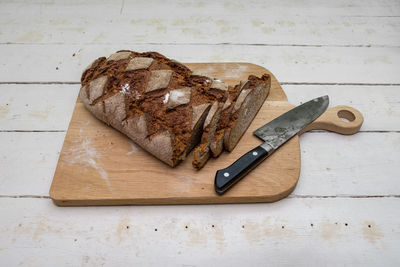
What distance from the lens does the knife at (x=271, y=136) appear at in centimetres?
176

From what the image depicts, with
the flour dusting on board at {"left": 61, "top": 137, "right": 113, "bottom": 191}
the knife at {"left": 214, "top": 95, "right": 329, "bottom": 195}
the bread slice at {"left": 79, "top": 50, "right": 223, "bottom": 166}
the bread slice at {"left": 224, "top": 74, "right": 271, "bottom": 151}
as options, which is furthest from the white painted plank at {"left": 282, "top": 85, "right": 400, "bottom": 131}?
the flour dusting on board at {"left": 61, "top": 137, "right": 113, "bottom": 191}

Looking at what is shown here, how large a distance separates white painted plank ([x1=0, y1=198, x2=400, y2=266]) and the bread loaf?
15.0 inches

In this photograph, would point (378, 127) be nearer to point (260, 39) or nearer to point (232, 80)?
point (232, 80)

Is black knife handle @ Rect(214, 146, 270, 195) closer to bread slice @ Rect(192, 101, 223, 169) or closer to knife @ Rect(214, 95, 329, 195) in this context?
knife @ Rect(214, 95, 329, 195)

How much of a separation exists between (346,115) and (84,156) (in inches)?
73.3

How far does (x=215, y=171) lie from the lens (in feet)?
6.12

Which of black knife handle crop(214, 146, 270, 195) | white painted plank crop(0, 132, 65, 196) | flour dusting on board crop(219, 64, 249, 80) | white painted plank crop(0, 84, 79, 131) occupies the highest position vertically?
flour dusting on board crop(219, 64, 249, 80)

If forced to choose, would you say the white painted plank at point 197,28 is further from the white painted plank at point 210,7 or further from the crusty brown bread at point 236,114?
the crusty brown bread at point 236,114

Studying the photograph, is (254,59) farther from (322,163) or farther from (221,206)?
(221,206)

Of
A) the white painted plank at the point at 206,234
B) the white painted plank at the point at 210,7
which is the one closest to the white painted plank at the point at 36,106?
the white painted plank at the point at 206,234

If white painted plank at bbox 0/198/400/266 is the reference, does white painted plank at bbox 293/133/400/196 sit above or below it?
above

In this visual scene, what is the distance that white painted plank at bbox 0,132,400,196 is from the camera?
1945 millimetres

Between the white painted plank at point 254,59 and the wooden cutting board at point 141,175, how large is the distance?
902 mm

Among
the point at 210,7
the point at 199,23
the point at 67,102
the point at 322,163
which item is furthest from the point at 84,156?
the point at 210,7
